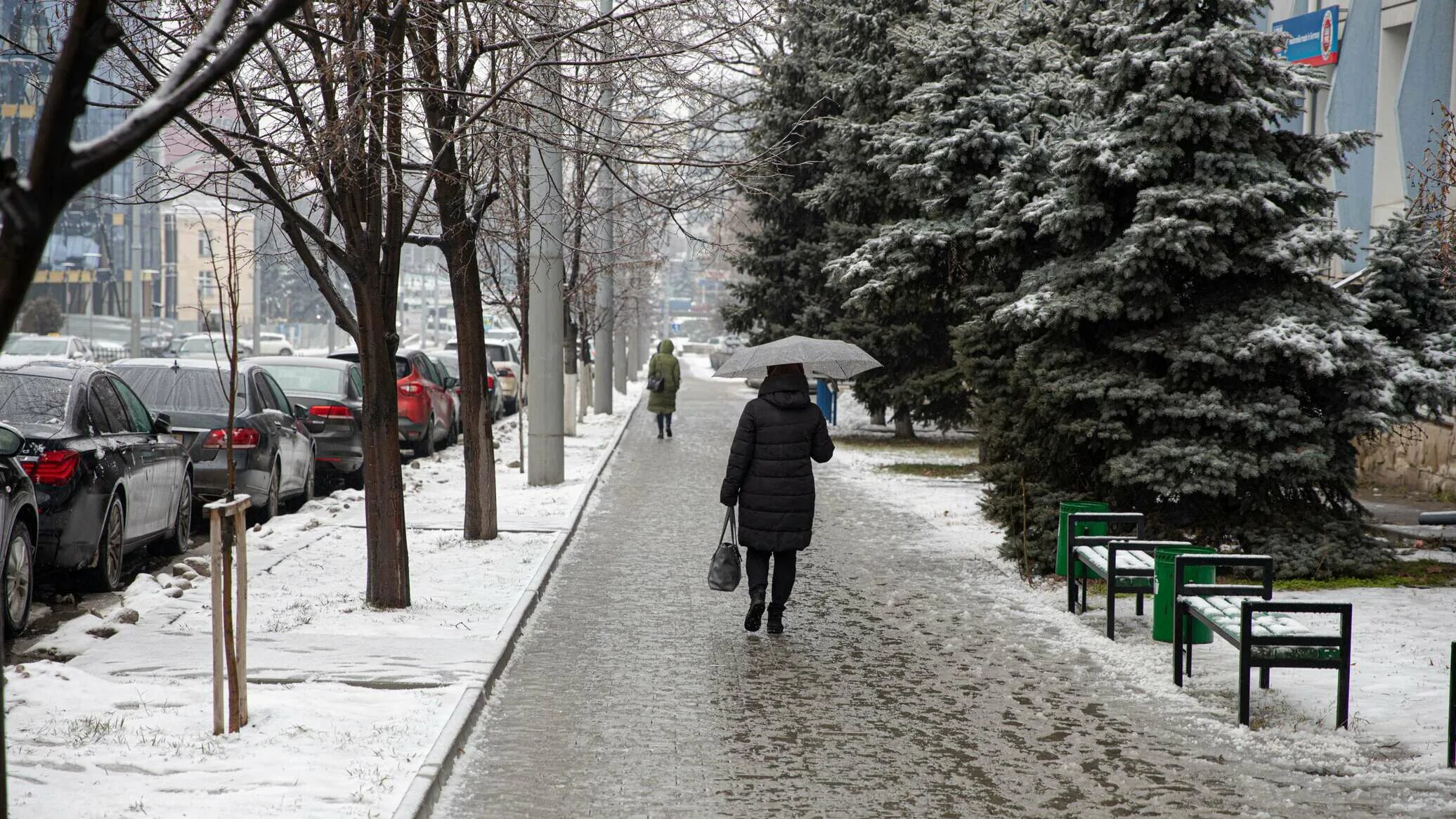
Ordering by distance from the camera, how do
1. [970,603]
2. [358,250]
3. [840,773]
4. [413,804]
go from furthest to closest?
[970,603]
[358,250]
[840,773]
[413,804]

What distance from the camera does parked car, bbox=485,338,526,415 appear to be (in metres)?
35.1

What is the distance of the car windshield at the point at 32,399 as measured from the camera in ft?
30.7

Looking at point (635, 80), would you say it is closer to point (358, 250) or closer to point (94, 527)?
point (358, 250)

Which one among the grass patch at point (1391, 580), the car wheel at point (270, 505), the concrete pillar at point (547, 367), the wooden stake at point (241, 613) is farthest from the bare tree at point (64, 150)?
the concrete pillar at point (547, 367)

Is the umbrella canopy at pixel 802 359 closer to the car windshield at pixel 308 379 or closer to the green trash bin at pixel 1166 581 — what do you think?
the green trash bin at pixel 1166 581

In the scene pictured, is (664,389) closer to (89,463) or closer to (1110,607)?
(89,463)

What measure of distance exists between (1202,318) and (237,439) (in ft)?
27.8

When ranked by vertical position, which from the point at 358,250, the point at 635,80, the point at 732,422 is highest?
the point at 635,80

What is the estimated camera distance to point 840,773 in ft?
19.9

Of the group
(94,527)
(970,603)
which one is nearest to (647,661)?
(970,603)

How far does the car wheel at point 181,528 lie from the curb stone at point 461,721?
290cm

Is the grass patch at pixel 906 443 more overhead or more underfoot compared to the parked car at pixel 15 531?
more underfoot

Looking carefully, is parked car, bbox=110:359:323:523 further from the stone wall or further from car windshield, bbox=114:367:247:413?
the stone wall

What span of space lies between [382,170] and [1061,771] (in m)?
5.28
